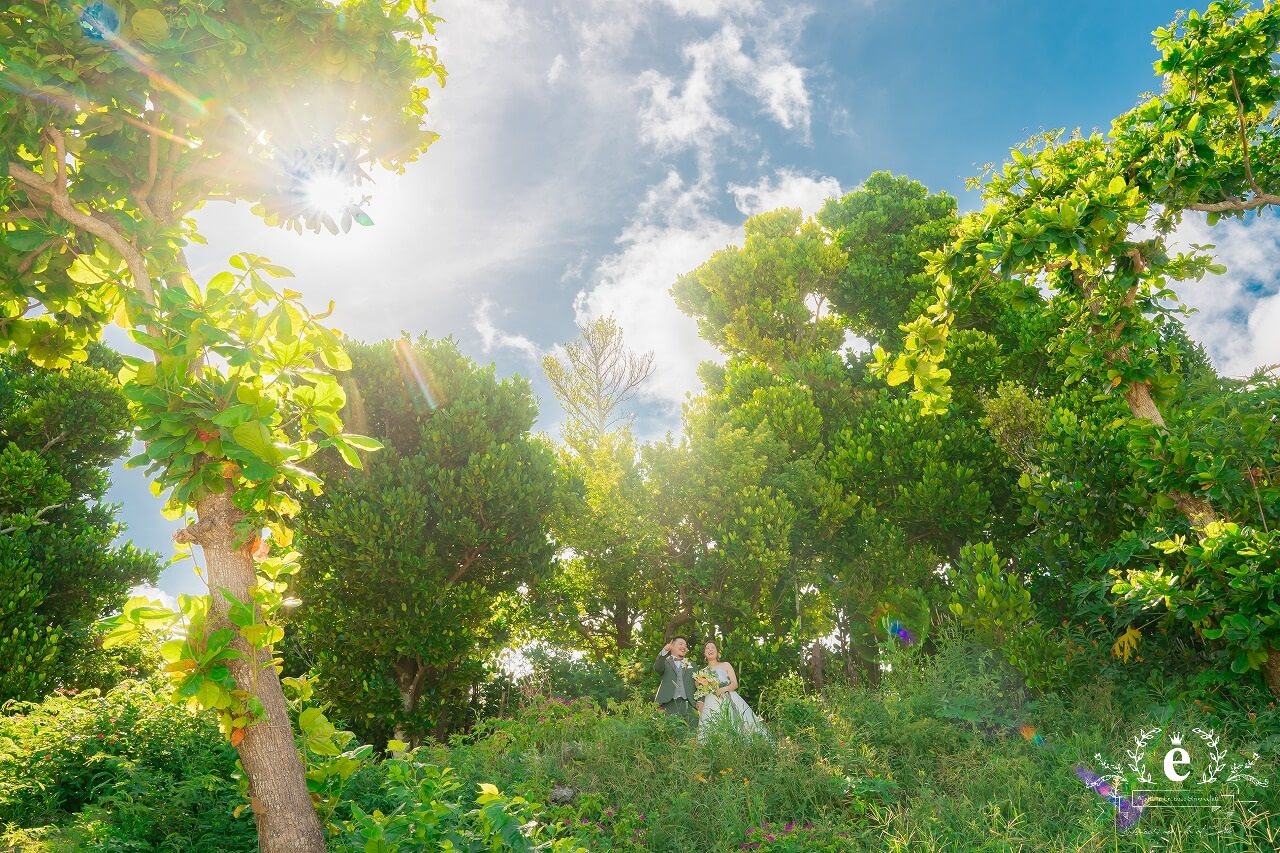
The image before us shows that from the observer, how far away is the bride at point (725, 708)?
7888 mm

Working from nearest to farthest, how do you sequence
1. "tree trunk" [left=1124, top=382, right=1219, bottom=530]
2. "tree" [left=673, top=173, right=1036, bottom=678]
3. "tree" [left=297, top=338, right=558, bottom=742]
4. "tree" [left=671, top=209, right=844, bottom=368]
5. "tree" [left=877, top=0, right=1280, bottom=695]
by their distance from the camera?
"tree" [left=877, top=0, right=1280, bottom=695] → "tree trunk" [left=1124, top=382, right=1219, bottom=530] → "tree" [left=297, top=338, right=558, bottom=742] → "tree" [left=673, top=173, right=1036, bottom=678] → "tree" [left=671, top=209, right=844, bottom=368]

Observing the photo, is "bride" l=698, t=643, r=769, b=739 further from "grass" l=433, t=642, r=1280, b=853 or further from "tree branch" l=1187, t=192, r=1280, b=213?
"tree branch" l=1187, t=192, r=1280, b=213

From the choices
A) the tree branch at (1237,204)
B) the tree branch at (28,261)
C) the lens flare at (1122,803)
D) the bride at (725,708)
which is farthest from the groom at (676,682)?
the tree branch at (28,261)

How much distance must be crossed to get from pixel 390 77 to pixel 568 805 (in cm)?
570

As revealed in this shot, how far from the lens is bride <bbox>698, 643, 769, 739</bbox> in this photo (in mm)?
7888

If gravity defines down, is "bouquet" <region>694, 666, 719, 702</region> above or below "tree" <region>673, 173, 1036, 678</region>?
below

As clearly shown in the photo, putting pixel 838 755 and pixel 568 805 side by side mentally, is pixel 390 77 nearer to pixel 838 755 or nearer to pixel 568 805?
pixel 568 805

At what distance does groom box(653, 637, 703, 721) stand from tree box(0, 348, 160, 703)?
9109 millimetres

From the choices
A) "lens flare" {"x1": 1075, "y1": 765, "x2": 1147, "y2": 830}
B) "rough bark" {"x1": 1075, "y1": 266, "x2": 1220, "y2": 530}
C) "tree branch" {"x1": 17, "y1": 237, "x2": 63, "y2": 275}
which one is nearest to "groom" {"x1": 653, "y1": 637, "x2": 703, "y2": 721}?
"lens flare" {"x1": 1075, "y1": 765, "x2": 1147, "y2": 830}

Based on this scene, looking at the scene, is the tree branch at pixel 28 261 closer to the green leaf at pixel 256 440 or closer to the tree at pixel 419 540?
the green leaf at pixel 256 440

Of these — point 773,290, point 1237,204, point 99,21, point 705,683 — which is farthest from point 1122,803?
point 773,290

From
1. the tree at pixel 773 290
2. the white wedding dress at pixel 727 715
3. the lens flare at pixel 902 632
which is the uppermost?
the tree at pixel 773 290

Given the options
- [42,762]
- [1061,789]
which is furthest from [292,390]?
[1061,789]

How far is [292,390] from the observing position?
304 cm
